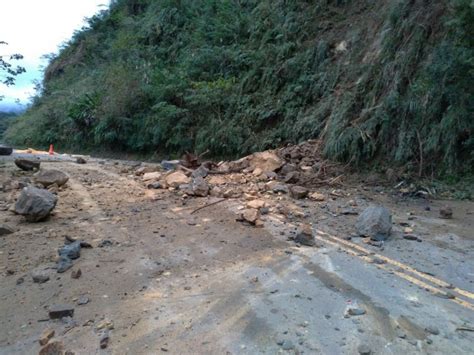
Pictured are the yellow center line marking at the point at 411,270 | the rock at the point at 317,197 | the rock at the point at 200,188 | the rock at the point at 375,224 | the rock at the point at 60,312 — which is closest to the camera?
the rock at the point at 60,312

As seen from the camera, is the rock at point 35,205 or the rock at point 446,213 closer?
the rock at point 35,205

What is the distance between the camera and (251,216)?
6.30 metres

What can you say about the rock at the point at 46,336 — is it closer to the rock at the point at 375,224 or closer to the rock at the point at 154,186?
the rock at the point at 375,224

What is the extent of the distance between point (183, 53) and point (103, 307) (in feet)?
62.8

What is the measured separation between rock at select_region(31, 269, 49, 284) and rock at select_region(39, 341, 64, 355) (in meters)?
1.48

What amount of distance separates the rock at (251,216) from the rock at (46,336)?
3387 millimetres

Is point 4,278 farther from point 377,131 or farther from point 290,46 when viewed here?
point 290,46

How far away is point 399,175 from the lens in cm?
898

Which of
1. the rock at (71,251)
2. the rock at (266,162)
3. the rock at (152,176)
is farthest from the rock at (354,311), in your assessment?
the rock at (152,176)

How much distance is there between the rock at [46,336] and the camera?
3.25 meters

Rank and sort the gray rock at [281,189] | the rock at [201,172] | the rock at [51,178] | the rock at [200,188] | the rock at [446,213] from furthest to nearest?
1. the rock at [201,172]
2. the rock at [51,178]
3. the gray rock at [281,189]
4. the rock at [200,188]
5. the rock at [446,213]

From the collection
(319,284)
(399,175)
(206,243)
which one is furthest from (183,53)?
(319,284)

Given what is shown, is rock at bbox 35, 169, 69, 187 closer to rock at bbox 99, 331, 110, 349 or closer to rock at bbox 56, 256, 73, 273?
rock at bbox 56, 256, 73, 273

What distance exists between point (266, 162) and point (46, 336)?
7.11 m
